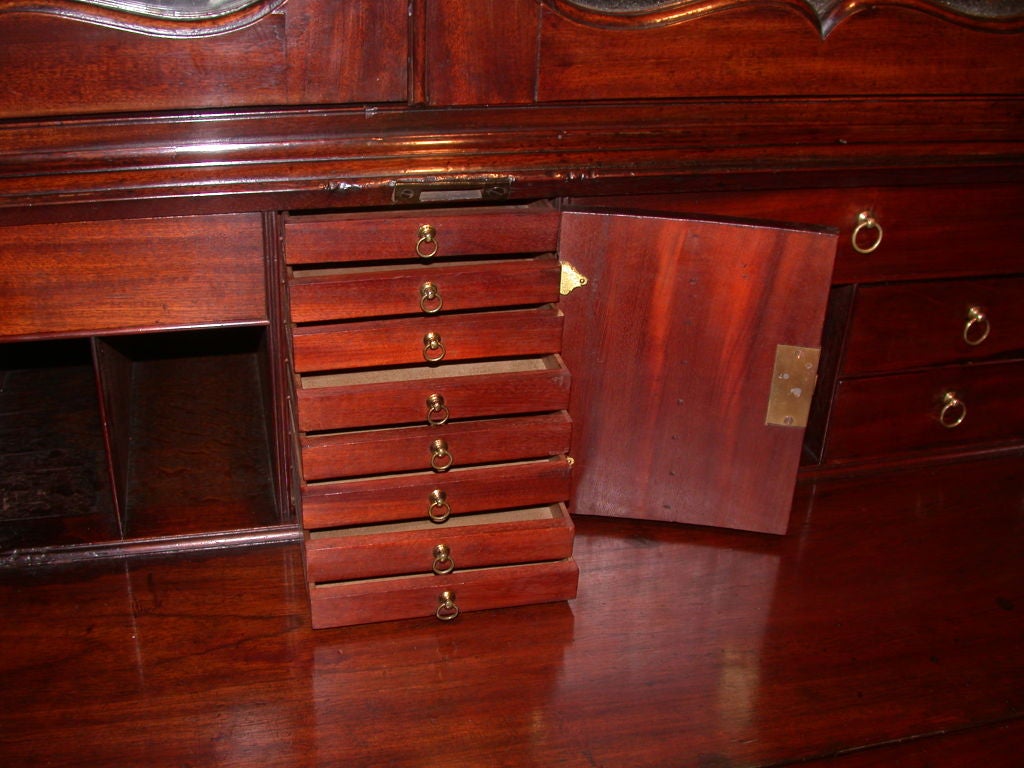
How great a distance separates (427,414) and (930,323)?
838mm

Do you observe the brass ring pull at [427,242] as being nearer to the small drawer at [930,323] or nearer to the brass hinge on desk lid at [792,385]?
the brass hinge on desk lid at [792,385]

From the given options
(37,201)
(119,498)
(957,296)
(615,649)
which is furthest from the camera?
(957,296)

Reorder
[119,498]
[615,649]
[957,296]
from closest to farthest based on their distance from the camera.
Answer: [615,649], [119,498], [957,296]

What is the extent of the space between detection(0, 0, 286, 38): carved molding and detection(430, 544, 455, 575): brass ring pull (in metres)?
0.69

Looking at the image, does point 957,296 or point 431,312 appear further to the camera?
point 957,296

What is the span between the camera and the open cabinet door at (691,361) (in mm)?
1527

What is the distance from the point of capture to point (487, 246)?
144 cm

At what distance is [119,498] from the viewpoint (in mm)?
1596

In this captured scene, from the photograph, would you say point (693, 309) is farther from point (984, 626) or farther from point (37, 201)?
point (37, 201)

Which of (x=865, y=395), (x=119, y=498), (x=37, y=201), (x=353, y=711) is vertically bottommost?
(x=353, y=711)

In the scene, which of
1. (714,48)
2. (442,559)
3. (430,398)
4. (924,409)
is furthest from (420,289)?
(924,409)

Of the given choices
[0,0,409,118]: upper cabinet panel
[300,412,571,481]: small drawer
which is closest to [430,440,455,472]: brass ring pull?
[300,412,571,481]: small drawer

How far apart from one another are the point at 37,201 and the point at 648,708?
0.95 metres

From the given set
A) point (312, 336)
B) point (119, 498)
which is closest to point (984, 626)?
point (312, 336)
